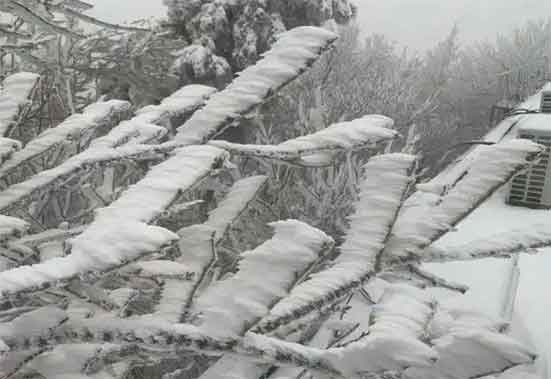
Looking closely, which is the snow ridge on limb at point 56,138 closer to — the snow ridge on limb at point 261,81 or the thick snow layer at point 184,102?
the thick snow layer at point 184,102

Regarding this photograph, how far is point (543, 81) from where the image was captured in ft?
63.1

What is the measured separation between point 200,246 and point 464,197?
16.0 inches

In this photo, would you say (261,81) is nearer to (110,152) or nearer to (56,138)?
(110,152)

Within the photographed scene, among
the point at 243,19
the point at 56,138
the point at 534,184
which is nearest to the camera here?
the point at 56,138

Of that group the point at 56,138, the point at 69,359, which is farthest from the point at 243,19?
the point at 69,359

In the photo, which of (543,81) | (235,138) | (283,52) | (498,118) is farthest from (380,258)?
(543,81)

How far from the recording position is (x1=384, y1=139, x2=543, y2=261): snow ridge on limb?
757 millimetres

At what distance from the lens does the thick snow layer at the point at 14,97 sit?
3.25 ft

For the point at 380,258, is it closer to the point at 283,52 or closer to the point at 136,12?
the point at 283,52

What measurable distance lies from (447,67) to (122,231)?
2171cm

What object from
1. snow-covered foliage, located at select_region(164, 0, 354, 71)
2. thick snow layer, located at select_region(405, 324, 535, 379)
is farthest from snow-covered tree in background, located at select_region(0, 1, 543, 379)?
snow-covered foliage, located at select_region(164, 0, 354, 71)

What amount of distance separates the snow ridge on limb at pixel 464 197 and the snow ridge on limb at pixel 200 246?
0.90ft

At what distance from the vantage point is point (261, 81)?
0.87 metres

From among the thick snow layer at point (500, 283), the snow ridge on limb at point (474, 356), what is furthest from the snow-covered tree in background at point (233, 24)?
the snow ridge on limb at point (474, 356)
